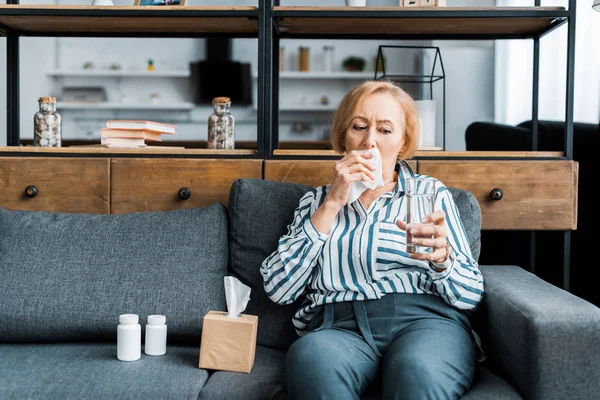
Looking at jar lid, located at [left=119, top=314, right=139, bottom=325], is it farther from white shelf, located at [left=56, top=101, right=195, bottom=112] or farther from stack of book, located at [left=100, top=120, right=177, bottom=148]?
white shelf, located at [left=56, top=101, right=195, bottom=112]

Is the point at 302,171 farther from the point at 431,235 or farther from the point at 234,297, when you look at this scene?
the point at 431,235

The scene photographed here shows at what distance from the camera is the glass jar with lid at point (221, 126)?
2.40m

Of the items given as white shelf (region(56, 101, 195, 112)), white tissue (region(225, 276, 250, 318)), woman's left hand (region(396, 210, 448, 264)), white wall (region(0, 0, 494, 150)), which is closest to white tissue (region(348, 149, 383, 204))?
woman's left hand (region(396, 210, 448, 264))

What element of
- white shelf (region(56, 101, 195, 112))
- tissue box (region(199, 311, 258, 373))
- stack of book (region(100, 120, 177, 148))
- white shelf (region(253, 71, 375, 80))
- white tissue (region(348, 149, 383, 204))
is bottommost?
tissue box (region(199, 311, 258, 373))

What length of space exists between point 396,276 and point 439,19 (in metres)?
1.04

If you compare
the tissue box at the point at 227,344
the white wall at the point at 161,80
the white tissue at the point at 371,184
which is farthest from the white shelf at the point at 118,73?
the tissue box at the point at 227,344

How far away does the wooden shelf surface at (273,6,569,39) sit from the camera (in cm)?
232

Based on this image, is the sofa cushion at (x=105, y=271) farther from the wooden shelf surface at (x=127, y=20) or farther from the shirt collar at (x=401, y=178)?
the wooden shelf surface at (x=127, y=20)

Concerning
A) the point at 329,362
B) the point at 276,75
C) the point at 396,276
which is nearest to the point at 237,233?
the point at 396,276

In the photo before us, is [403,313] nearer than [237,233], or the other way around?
[403,313]

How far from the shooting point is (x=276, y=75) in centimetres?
268

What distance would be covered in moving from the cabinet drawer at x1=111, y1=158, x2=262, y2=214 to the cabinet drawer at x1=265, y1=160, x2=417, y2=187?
0.15ft

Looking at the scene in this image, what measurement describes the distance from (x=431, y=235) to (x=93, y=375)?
84 cm

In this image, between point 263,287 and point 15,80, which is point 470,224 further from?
point 15,80
